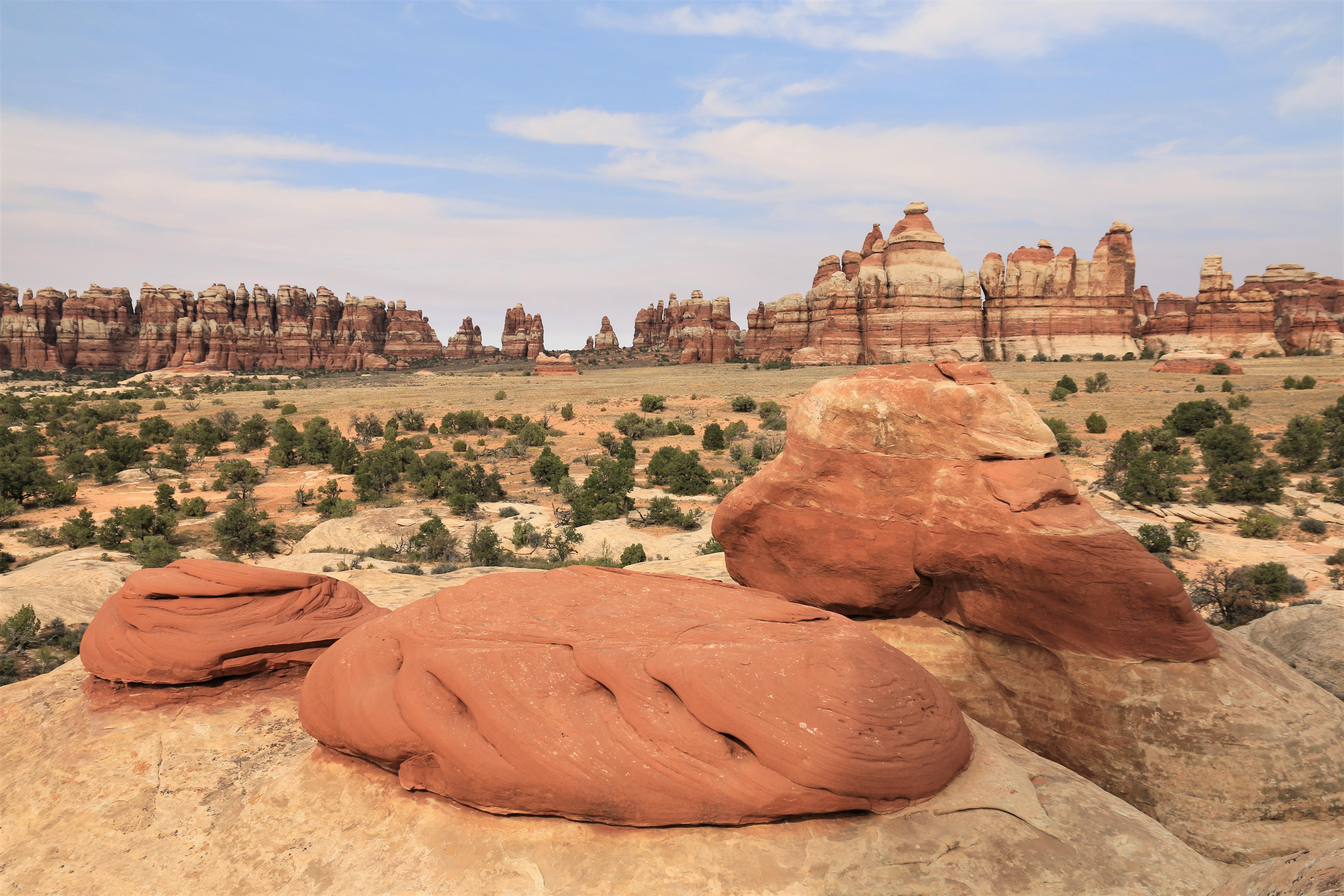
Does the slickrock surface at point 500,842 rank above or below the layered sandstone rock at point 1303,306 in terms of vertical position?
below

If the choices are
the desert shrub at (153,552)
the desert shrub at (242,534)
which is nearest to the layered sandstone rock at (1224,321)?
the desert shrub at (242,534)

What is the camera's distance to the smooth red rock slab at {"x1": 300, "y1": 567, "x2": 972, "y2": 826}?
413 cm

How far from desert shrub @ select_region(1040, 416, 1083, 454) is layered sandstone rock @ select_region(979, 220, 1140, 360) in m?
38.1

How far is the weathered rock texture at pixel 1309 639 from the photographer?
727 cm

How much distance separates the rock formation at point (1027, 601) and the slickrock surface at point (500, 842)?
1.20 metres

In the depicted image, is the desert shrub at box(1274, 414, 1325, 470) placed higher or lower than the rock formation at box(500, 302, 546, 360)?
lower

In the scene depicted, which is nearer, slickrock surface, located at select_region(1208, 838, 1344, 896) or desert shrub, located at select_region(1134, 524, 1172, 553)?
slickrock surface, located at select_region(1208, 838, 1344, 896)

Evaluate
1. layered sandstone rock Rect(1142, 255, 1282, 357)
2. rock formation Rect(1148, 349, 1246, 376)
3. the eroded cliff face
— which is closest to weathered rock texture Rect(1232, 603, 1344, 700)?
rock formation Rect(1148, 349, 1246, 376)

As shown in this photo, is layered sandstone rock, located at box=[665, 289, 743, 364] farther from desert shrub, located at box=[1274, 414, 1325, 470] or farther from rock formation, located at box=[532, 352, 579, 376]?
desert shrub, located at box=[1274, 414, 1325, 470]

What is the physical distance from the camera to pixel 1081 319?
189 feet

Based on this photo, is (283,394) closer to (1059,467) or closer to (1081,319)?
(1059,467)

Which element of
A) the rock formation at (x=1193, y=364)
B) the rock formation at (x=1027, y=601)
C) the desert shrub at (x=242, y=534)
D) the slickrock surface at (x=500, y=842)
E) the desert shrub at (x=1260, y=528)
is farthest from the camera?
the rock formation at (x=1193, y=364)

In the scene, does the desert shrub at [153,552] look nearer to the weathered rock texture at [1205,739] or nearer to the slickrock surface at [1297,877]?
the weathered rock texture at [1205,739]

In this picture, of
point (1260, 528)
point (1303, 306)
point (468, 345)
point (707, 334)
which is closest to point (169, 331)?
point (468, 345)
